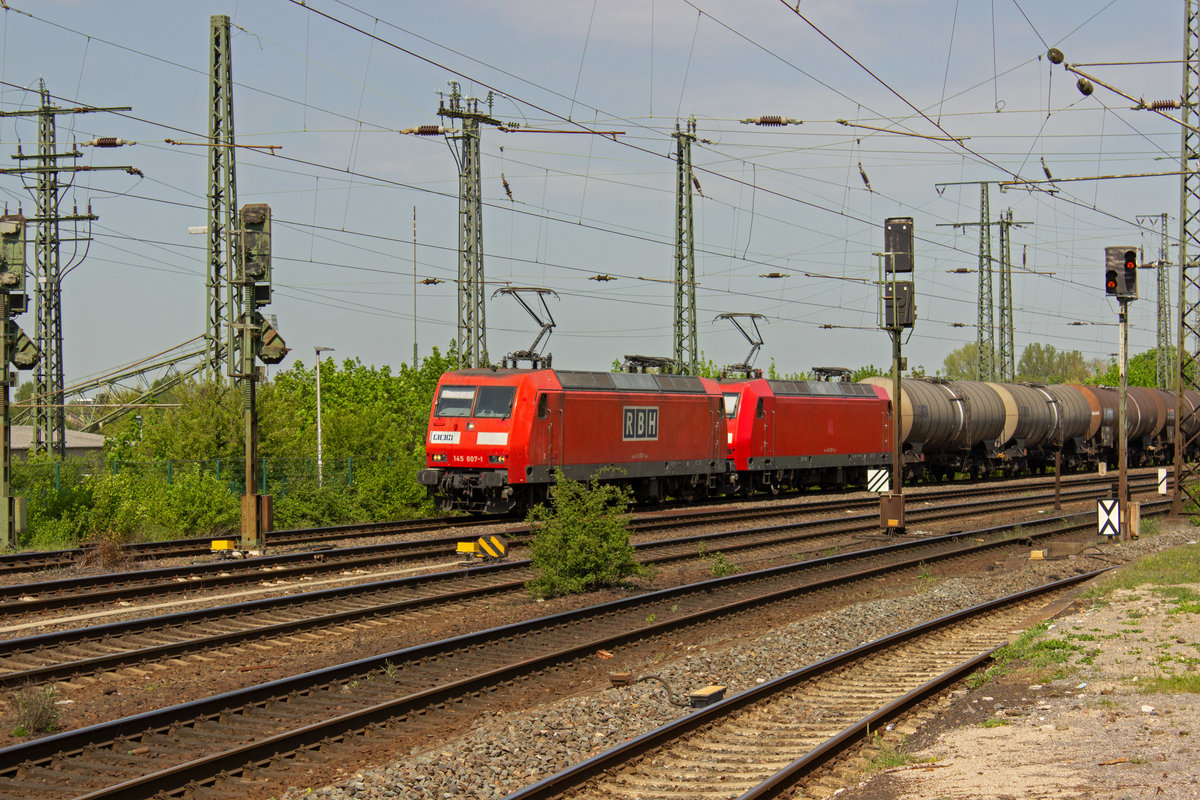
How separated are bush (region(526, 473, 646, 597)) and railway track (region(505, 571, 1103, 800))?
477cm

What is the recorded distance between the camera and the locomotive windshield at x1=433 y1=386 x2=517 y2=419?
25562mm

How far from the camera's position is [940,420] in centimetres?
4166

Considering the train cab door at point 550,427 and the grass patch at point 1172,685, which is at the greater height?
the train cab door at point 550,427

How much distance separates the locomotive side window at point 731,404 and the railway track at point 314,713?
1887cm

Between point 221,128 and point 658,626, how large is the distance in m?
17.4

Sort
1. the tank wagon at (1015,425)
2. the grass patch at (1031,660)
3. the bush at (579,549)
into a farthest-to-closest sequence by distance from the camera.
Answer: the tank wagon at (1015,425), the bush at (579,549), the grass patch at (1031,660)

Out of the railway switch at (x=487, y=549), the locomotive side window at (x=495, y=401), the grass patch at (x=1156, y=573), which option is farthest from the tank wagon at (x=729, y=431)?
the grass patch at (x=1156, y=573)

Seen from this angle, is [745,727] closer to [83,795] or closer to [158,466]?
[83,795]

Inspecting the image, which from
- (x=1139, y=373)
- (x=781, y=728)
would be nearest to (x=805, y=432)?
(x=781, y=728)

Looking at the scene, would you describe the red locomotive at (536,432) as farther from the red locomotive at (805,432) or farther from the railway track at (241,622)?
the railway track at (241,622)

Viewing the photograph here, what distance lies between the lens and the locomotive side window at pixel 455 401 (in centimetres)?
2614

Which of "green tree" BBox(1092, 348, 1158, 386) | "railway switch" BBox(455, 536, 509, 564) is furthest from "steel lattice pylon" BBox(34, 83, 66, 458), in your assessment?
"green tree" BBox(1092, 348, 1158, 386)

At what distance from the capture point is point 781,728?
962 cm

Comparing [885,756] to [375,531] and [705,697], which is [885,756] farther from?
[375,531]
